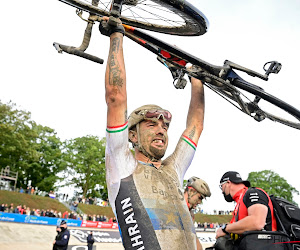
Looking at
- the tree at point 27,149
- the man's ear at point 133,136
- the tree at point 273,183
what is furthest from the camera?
the tree at point 273,183

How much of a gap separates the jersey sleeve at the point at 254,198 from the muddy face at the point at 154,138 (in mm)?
1391

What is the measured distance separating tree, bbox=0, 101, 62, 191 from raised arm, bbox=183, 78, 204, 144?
41.5 metres

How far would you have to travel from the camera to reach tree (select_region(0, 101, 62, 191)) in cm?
4269

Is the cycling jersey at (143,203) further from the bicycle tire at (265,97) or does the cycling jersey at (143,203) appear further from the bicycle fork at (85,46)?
the bicycle tire at (265,97)

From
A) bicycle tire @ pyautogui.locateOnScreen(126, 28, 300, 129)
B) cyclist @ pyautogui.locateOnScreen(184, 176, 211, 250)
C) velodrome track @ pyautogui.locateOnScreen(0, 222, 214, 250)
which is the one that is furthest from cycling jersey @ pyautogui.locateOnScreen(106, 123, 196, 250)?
velodrome track @ pyautogui.locateOnScreen(0, 222, 214, 250)

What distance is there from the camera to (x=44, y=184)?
53.5 meters

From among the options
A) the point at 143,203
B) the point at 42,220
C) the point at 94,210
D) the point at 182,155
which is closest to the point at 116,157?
the point at 143,203

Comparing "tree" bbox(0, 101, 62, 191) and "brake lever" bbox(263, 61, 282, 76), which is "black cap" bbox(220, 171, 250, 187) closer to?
"brake lever" bbox(263, 61, 282, 76)

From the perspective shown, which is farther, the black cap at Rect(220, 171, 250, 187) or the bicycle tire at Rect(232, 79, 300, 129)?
the black cap at Rect(220, 171, 250, 187)

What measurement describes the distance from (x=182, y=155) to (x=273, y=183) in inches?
3171

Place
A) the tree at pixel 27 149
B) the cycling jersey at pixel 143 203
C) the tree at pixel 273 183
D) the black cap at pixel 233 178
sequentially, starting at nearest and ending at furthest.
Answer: the cycling jersey at pixel 143 203, the black cap at pixel 233 178, the tree at pixel 27 149, the tree at pixel 273 183

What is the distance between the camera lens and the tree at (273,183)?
75875 millimetres

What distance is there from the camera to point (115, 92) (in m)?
2.41

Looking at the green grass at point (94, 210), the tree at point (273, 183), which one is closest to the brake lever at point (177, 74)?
the green grass at point (94, 210)
